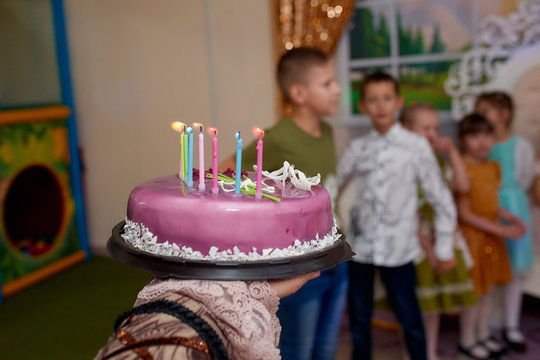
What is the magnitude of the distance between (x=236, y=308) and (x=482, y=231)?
2.10 meters

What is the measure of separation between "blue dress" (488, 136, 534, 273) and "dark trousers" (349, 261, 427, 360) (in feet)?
2.80

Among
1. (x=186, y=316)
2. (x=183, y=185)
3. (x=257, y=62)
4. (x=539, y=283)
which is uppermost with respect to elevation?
(x=257, y=62)

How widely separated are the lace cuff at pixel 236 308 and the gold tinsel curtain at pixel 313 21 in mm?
2426

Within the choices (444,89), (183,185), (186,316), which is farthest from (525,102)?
(186,316)

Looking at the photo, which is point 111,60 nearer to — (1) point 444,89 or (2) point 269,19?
(2) point 269,19

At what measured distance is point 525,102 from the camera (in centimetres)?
290

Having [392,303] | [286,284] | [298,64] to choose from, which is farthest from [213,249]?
[392,303]

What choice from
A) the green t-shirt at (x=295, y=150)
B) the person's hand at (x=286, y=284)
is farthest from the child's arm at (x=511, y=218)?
the person's hand at (x=286, y=284)

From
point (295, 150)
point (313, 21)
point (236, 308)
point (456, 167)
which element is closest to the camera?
point (236, 308)

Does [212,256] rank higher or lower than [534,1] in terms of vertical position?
lower

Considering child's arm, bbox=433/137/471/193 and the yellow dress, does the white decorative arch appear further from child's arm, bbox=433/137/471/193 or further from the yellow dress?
child's arm, bbox=433/137/471/193

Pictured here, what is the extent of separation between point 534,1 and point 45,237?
3.59m

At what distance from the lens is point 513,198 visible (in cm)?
274

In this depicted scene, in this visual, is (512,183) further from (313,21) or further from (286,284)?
(286,284)
